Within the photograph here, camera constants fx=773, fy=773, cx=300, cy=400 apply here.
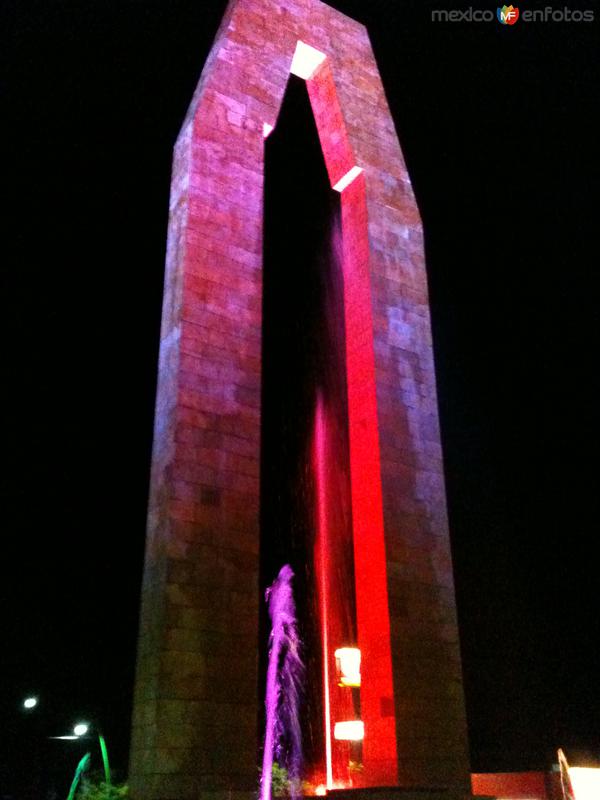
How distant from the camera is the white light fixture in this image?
16188mm

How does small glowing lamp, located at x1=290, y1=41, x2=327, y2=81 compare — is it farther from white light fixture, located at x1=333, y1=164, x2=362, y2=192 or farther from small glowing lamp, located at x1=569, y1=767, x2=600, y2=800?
small glowing lamp, located at x1=569, y1=767, x2=600, y2=800

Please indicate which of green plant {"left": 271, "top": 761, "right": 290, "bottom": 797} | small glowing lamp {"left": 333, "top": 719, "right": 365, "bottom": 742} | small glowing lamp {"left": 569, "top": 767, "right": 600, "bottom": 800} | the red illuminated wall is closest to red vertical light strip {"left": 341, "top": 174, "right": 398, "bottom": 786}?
the red illuminated wall

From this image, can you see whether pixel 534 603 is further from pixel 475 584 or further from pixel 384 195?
pixel 384 195

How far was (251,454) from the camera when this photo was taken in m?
12.2

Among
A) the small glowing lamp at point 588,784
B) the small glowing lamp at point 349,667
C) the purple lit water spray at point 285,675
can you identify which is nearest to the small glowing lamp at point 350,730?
the small glowing lamp at point 349,667

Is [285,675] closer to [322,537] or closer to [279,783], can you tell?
[322,537]

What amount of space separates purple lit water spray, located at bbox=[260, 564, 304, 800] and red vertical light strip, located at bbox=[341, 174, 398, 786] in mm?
4441

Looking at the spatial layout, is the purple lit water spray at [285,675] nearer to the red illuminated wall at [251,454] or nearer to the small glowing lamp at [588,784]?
the red illuminated wall at [251,454]

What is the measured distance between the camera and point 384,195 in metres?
16.2

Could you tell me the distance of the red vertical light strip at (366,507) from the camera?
11953 millimetres

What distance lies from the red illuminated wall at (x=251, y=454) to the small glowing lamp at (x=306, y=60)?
0.16 m

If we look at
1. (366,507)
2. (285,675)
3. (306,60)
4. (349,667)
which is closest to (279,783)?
(349,667)

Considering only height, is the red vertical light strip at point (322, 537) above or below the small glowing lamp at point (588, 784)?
above

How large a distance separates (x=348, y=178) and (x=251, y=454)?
7.17 m
